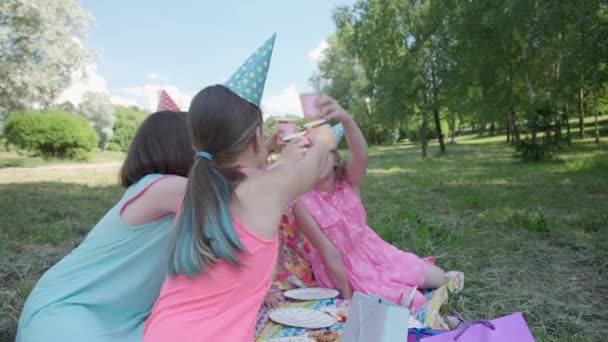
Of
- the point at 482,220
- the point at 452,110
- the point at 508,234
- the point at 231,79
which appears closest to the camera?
the point at 231,79

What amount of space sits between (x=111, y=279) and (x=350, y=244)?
141cm

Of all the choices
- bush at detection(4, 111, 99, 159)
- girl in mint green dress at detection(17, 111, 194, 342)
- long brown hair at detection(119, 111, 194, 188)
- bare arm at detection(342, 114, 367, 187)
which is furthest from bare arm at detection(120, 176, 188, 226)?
bush at detection(4, 111, 99, 159)

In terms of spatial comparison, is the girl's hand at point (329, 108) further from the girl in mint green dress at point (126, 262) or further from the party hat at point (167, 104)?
the party hat at point (167, 104)

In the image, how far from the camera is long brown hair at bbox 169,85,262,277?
1.35 m

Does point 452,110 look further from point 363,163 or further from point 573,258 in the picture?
point 363,163

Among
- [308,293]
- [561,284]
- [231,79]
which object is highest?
[231,79]

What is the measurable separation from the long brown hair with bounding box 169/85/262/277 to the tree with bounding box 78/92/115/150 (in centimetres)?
3092

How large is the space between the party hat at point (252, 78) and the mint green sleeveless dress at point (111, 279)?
53 cm

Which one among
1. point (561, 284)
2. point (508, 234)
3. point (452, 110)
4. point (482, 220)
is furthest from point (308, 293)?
point (452, 110)

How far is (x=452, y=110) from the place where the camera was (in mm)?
16781

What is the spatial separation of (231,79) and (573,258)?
3.36 m

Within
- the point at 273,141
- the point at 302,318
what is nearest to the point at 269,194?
the point at 273,141

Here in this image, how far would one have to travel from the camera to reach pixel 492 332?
153 centimetres

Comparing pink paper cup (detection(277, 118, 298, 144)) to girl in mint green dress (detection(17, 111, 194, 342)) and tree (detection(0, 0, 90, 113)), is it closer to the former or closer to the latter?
girl in mint green dress (detection(17, 111, 194, 342))
